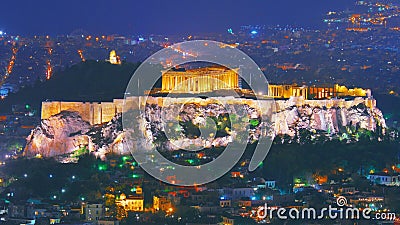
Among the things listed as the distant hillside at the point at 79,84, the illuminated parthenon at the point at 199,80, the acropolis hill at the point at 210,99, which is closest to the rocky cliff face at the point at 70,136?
the acropolis hill at the point at 210,99

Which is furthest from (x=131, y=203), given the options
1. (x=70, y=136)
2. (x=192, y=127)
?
(x=192, y=127)

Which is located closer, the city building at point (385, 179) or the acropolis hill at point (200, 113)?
the city building at point (385, 179)

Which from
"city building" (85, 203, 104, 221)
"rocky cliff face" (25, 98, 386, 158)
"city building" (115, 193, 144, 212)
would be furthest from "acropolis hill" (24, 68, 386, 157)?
"city building" (85, 203, 104, 221)

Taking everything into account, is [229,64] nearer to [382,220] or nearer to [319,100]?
[319,100]

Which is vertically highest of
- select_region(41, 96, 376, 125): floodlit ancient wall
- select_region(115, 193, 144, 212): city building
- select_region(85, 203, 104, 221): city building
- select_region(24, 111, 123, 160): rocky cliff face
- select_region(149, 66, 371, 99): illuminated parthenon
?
select_region(149, 66, 371, 99): illuminated parthenon

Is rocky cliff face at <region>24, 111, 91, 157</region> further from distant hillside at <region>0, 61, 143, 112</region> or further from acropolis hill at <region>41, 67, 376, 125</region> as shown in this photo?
distant hillside at <region>0, 61, 143, 112</region>

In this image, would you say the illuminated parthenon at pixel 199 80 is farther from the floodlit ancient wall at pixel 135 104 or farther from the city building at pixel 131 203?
the city building at pixel 131 203

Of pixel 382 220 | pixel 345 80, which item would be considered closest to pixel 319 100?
pixel 345 80
